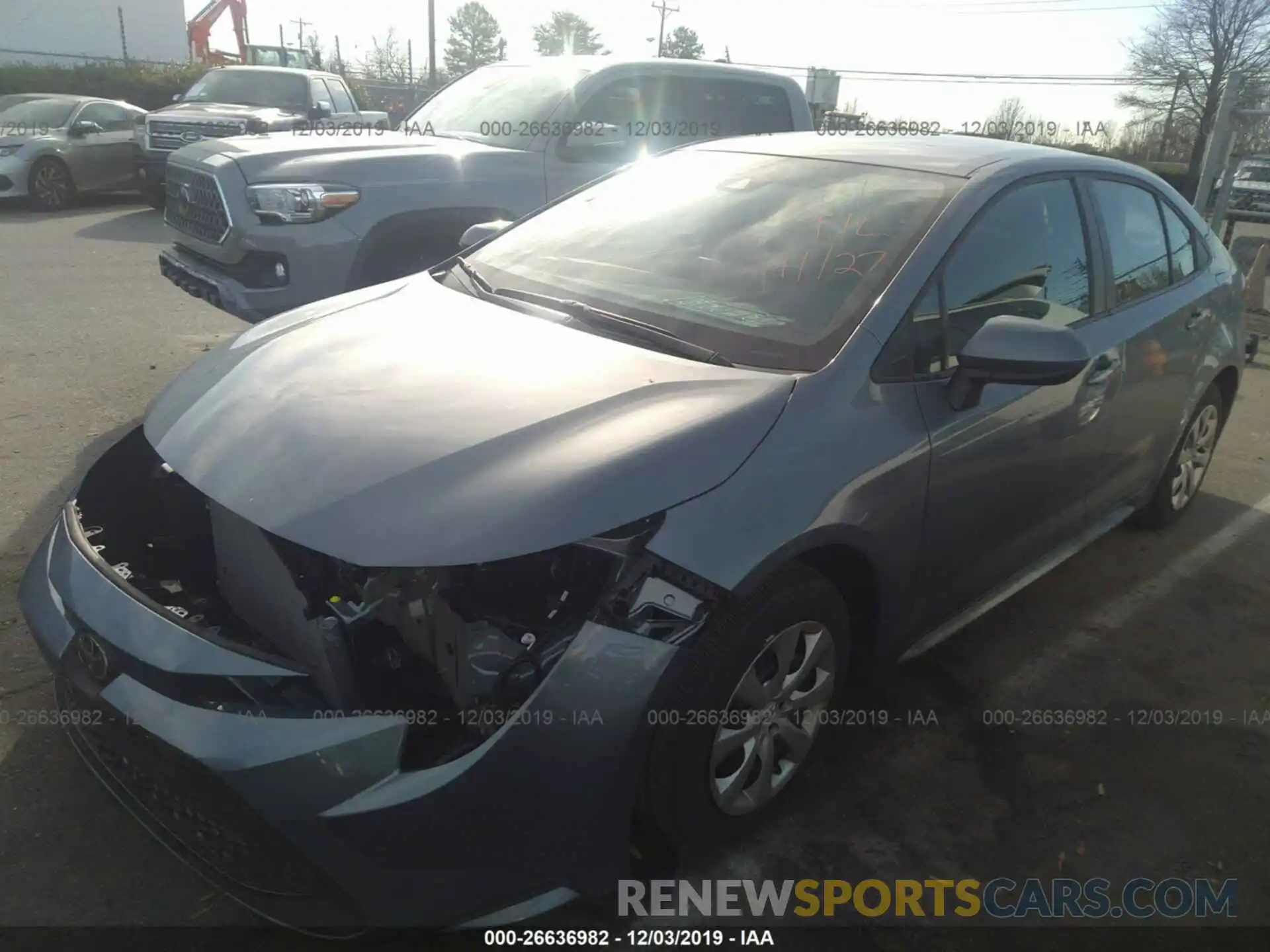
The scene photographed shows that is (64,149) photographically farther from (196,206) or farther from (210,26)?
(210,26)

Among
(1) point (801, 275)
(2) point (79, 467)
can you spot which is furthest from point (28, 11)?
(1) point (801, 275)

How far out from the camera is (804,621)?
227cm

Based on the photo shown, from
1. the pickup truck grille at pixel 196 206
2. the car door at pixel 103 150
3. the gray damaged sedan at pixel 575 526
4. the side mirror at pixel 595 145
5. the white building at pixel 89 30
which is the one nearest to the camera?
the gray damaged sedan at pixel 575 526

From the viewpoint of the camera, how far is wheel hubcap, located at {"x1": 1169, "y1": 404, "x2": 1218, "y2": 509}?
4352 millimetres

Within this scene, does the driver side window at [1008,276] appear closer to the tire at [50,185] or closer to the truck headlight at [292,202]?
the truck headlight at [292,202]

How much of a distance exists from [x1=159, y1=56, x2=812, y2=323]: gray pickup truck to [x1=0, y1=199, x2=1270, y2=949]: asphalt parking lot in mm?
1105

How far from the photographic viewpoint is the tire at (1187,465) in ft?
14.0

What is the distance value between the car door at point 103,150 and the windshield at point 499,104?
8845mm

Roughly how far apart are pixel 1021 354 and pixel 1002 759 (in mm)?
1301

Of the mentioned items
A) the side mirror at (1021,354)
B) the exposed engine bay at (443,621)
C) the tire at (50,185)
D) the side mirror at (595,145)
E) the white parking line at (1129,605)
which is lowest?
the white parking line at (1129,605)

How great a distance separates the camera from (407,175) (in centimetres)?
522

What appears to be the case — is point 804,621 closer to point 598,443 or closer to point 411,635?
point 598,443

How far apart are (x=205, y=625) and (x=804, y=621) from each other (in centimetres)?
140

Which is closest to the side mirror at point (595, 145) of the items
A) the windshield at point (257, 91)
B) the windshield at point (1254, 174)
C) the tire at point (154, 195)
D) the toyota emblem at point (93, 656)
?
the toyota emblem at point (93, 656)
